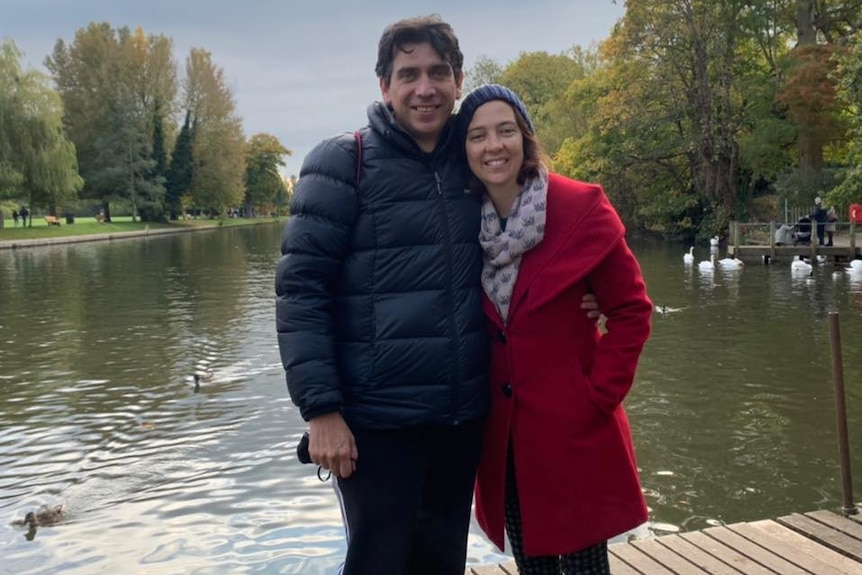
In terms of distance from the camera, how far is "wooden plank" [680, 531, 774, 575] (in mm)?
3250

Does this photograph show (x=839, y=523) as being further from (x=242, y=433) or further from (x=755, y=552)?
(x=242, y=433)

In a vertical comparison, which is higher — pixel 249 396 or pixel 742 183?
pixel 742 183

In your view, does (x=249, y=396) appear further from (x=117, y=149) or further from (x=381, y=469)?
(x=117, y=149)

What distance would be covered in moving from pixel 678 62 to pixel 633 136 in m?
3.61

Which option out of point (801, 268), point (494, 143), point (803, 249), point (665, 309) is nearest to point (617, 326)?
point (494, 143)

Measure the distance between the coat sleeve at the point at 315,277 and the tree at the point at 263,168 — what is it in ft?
269

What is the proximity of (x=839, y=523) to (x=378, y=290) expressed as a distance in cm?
285

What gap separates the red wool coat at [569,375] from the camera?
224 cm

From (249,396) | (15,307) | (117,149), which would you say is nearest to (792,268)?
(249,396)

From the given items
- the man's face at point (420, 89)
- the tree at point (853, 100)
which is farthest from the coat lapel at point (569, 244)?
the tree at point (853, 100)

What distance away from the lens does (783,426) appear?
7.01 meters

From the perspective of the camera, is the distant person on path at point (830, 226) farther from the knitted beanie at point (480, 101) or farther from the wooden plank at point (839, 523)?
the knitted beanie at point (480, 101)

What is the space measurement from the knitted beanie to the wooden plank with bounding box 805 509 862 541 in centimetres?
265

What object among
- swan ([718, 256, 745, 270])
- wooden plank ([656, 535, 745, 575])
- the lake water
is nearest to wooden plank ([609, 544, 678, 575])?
wooden plank ([656, 535, 745, 575])
